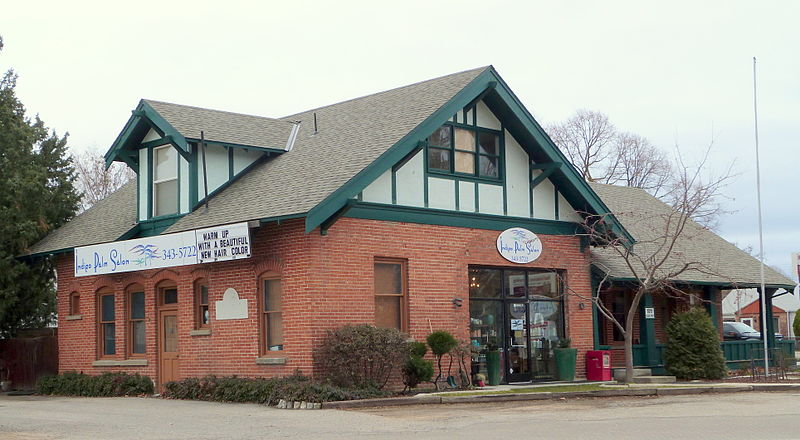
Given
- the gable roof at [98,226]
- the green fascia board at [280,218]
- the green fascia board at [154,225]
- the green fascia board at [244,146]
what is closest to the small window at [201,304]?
the green fascia board at [154,225]

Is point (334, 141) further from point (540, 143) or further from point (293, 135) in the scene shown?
point (540, 143)

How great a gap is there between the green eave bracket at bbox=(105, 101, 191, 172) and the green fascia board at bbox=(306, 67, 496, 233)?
4720 millimetres

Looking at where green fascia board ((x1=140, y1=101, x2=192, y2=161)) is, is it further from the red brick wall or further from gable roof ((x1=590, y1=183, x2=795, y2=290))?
gable roof ((x1=590, y1=183, x2=795, y2=290))

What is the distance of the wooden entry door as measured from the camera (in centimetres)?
2492

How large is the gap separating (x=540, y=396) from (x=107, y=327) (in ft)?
39.1

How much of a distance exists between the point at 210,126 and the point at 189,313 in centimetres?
454

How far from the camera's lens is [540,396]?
21.6 metres

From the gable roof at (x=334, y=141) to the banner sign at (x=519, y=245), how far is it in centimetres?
176

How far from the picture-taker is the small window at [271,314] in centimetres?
2245

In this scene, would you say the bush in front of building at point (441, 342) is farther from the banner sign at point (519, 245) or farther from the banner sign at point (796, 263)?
the banner sign at point (796, 263)

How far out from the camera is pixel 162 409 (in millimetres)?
20219

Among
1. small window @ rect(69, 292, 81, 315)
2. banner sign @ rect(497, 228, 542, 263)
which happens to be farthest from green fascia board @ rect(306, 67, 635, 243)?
small window @ rect(69, 292, 81, 315)

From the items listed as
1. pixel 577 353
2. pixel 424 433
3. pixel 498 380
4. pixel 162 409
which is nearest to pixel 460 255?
pixel 498 380

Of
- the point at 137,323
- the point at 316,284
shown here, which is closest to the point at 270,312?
the point at 316,284
